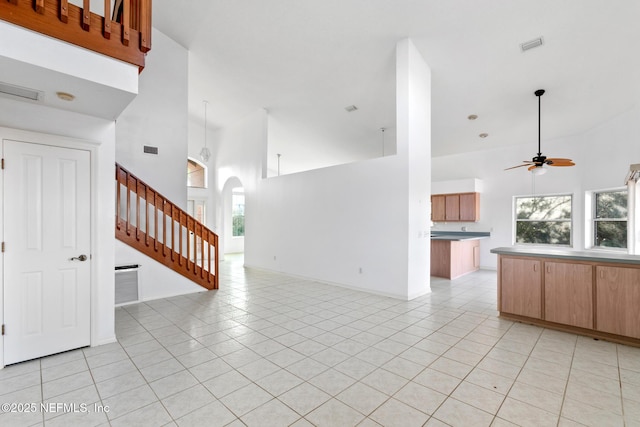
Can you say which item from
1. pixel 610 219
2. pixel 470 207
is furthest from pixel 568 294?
pixel 470 207

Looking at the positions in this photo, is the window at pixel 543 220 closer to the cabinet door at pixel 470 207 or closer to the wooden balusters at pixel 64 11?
the cabinet door at pixel 470 207

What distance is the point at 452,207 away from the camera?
8.35 m

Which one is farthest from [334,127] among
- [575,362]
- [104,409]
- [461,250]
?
[104,409]

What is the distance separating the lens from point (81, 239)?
118 inches

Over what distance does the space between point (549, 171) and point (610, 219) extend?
1.64 m

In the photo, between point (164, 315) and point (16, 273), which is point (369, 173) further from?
point (16, 273)

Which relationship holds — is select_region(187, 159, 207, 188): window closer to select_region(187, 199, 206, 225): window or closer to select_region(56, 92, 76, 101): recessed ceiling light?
select_region(187, 199, 206, 225): window

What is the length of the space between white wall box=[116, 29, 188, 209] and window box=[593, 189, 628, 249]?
898 centimetres

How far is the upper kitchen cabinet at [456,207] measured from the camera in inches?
312

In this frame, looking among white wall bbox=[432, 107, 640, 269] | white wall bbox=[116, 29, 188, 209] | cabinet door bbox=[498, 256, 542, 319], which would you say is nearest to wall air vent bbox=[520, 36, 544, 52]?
white wall bbox=[432, 107, 640, 269]

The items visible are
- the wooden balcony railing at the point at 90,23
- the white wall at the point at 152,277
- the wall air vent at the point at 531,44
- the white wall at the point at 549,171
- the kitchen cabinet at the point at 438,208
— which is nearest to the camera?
the wooden balcony railing at the point at 90,23

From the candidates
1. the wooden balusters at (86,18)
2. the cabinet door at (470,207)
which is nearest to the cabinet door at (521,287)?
the cabinet door at (470,207)

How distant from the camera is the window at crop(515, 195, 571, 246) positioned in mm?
6883

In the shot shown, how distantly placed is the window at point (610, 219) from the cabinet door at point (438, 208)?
3.31 metres
